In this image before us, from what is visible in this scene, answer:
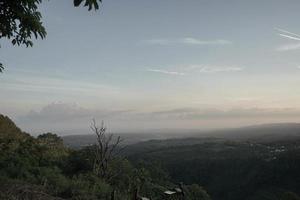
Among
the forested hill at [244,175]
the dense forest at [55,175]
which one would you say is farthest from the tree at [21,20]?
the forested hill at [244,175]

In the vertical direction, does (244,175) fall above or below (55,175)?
below

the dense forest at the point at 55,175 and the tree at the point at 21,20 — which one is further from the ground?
the tree at the point at 21,20

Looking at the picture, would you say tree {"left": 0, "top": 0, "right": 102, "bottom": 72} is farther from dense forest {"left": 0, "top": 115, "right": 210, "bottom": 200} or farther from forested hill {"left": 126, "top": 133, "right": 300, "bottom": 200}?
forested hill {"left": 126, "top": 133, "right": 300, "bottom": 200}

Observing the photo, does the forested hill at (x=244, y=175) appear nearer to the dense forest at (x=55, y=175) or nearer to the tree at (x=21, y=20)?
the dense forest at (x=55, y=175)

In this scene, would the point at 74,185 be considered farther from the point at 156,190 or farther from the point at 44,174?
the point at 156,190

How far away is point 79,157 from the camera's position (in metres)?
37.2

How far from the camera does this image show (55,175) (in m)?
22.7

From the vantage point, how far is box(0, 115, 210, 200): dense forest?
15422mm

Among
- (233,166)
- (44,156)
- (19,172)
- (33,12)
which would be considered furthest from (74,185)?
(233,166)

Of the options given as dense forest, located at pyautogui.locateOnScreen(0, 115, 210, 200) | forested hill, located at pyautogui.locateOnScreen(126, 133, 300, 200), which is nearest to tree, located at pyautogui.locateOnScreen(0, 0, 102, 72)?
dense forest, located at pyautogui.locateOnScreen(0, 115, 210, 200)

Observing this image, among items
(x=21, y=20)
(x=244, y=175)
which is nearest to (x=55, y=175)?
(x=21, y=20)

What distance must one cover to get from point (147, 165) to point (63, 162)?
160 ft

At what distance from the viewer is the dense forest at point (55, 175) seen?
1542cm

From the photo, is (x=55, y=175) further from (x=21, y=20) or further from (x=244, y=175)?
(x=244, y=175)
